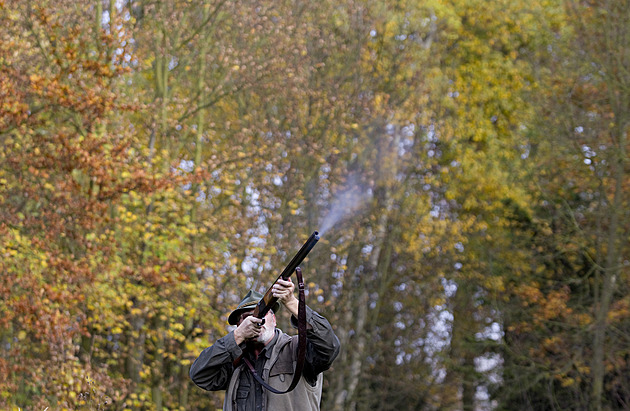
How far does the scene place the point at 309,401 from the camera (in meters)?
4.71

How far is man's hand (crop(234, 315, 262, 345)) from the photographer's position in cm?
464

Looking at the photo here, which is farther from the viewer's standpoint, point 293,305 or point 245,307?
point 245,307

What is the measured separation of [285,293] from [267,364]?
1.92 feet

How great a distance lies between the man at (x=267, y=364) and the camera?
14.9 feet

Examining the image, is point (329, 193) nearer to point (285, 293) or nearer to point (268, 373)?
point (268, 373)

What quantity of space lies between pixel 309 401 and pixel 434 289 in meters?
17.7

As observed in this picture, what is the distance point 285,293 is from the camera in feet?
14.5

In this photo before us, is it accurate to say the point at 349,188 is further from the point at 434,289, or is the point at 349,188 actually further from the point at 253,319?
the point at 253,319

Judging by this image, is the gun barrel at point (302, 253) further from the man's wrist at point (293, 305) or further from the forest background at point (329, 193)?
the forest background at point (329, 193)

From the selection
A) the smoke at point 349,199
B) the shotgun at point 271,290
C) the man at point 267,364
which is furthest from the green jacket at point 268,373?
the smoke at point 349,199

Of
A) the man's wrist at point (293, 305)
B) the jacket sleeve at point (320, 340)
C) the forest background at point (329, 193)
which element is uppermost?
the forest background at point (329, 193)

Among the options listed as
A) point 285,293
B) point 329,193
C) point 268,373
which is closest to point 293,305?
point 285,293

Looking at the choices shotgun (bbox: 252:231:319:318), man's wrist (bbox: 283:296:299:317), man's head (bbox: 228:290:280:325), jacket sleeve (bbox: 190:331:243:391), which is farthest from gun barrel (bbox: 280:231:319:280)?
jacket sleeve (bbox: 190:331:243:391)

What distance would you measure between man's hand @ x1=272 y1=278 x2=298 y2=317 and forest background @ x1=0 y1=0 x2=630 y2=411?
4413mm
